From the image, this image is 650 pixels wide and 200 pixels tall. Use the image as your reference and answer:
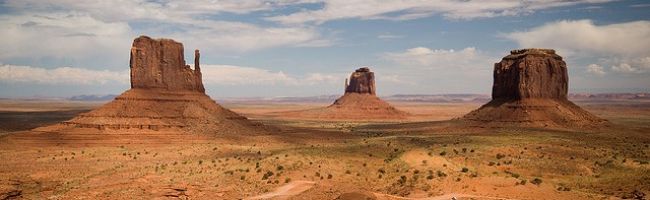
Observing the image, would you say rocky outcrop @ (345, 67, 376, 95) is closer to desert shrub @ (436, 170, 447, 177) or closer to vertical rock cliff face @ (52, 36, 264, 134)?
vertical rock cliff face @ (52, 36, 264, 134)

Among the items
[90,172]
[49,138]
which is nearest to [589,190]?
[90,172]

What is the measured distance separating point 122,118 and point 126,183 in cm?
3139

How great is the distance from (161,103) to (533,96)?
187ft

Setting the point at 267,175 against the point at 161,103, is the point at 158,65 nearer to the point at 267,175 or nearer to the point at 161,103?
the point at 161,103

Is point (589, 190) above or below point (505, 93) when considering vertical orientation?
below

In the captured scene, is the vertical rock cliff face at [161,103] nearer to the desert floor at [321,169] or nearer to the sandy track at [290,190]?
the desert floor at [321,169]

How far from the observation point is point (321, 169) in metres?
40.2

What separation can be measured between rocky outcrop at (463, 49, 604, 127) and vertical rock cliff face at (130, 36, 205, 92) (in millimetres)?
47307

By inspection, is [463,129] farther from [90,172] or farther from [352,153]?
[90,172]

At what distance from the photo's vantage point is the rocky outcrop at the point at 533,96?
7721cm

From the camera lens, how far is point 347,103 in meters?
156

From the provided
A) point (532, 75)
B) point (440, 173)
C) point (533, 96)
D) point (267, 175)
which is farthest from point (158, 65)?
point (533, 96)

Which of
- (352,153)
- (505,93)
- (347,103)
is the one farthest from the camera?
(347,103)

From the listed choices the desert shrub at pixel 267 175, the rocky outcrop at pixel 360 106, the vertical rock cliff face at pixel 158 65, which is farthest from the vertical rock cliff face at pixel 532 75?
the rocky outcrop at pixel 360 106
